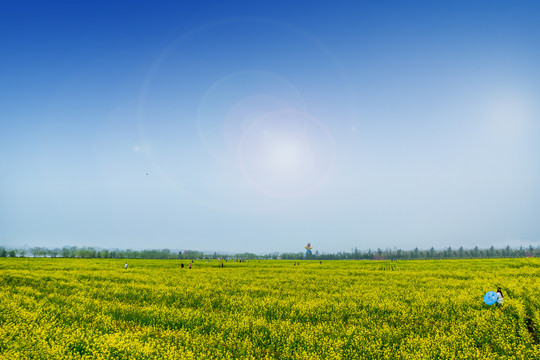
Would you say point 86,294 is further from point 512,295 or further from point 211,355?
point 512,295

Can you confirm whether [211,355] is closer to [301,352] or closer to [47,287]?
[301,352]

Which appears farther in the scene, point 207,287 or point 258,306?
point 207,287

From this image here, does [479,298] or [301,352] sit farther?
[479,298]

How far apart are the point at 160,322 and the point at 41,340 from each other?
200 inches

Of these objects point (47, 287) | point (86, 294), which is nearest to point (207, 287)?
point (86, 294)

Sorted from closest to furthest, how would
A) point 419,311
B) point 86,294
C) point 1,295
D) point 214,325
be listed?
point 214,325 → point 419,311 → point 1,295 → point 86,294

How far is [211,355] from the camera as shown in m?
9.77

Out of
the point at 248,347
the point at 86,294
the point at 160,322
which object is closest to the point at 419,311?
the point at 248,347

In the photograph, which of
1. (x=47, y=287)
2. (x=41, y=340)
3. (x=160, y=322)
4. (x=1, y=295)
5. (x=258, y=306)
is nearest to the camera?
(x=41, y=340)

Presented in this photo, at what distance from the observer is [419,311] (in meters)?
15.9

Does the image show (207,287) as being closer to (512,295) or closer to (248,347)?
(248,347)

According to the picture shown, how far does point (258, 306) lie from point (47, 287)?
20009 millimetres

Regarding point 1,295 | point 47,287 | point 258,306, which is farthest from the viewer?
point 47,287

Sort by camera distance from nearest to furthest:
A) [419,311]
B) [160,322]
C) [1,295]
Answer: [160,322]
[419,311]
[1,295]
